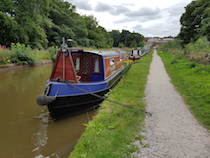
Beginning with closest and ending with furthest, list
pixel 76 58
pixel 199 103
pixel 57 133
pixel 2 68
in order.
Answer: pixel 57 133, pixel 199 103, pixel 76 58, pixel 2 68

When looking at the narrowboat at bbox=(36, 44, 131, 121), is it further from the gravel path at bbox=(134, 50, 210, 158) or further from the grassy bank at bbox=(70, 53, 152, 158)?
the gravel path at bbox=(134, 50, 210, 158)

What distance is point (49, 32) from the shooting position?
111 ft

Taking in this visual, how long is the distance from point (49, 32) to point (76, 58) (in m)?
29.0

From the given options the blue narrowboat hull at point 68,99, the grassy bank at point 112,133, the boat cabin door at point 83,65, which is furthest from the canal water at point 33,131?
the boat cabin door at point 83,65

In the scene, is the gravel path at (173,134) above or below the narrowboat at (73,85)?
below

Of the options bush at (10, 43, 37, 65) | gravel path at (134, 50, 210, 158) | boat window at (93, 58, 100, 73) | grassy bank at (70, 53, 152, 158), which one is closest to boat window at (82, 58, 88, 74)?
boat window at (93, 58, 100, 73)

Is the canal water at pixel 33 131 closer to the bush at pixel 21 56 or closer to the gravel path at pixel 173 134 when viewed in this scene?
the gravel path at pixel 173 134

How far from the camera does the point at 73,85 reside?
552cm

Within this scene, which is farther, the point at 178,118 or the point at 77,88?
the point at 77,88

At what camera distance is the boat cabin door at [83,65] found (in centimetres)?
713

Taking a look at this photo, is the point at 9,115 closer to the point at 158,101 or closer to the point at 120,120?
the point at 120,120

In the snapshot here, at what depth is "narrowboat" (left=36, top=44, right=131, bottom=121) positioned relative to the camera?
5316 mm

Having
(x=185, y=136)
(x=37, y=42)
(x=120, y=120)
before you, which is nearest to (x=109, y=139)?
(x=120, y=120)

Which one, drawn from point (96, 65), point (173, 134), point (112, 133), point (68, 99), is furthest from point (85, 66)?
point (173, 134)
